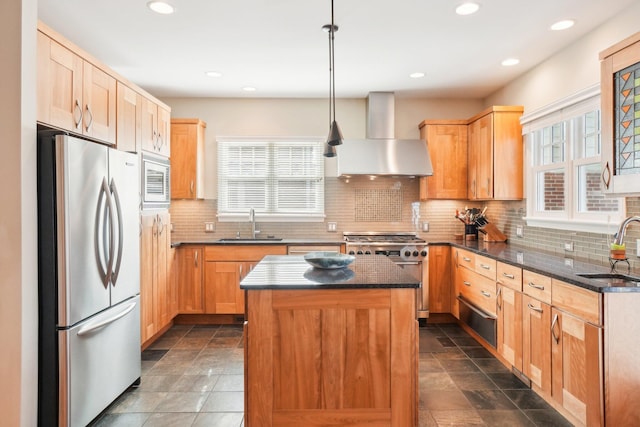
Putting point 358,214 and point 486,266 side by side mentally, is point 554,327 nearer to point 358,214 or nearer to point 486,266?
point 486,266

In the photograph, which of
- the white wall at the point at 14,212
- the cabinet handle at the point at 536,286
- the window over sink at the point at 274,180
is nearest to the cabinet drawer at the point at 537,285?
A: the cabinet handle at the point at 536,286

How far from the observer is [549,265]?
2768 millimetres

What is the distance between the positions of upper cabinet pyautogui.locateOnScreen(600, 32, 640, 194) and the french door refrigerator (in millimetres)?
3170

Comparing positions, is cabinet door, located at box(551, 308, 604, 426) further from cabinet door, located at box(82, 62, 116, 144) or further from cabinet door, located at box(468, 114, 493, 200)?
cabinet door, located at box(82, 62, 116, 144)

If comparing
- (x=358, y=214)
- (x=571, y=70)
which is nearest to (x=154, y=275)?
(x=358, y=214)

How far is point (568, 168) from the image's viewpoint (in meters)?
3.46

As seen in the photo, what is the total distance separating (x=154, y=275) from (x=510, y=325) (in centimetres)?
318

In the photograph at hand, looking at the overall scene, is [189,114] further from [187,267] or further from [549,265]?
Result: [549,265]

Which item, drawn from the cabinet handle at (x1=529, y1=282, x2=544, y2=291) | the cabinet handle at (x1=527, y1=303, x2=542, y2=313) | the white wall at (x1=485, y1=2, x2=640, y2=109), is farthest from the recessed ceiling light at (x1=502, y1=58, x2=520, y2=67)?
the cabinet handle at (x1=527, y1=303, x2=542, y2=313)

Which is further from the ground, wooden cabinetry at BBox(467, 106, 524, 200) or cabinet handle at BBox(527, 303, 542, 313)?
wooden cabinetry at BBox(467, 106, 524, 200)

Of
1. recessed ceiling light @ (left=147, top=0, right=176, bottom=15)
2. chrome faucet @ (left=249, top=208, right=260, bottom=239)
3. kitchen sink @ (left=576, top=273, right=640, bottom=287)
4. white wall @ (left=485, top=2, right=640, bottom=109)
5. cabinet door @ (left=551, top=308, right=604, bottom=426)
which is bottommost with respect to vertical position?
cabinet door @ (left=551, top=308, right=604, bottom=426)

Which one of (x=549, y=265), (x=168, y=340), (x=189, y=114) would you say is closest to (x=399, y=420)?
(x=549, y=265)

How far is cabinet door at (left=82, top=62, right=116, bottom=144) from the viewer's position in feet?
8.71

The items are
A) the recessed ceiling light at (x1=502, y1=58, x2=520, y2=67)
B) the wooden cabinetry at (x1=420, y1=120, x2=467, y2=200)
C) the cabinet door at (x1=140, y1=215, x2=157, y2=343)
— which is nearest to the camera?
the cabinet door at (x1=140, y1=215, x2=157, y2=343)
